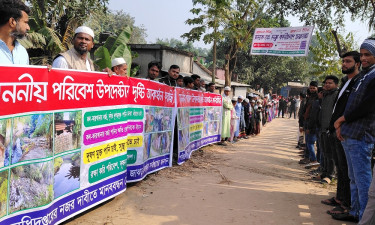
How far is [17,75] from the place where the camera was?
2652 mm

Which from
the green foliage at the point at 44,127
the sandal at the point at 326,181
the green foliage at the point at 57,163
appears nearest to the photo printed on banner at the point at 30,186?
the green foliage at the point at 57,163

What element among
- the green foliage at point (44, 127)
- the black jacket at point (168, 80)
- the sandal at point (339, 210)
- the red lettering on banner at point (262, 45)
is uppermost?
the red lettering on banner at point (262, 45)

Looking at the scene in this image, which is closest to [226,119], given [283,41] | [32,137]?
[283,41]

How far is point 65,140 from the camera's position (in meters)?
3.36

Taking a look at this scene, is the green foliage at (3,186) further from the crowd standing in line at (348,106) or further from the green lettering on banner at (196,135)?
the green lettering on banner at (196,135)

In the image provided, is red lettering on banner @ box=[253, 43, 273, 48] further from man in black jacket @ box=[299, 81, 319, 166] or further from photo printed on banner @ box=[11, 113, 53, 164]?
photo printed on banner @ box=[11, 113, 53, 164]

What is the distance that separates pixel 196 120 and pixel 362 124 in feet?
16.3

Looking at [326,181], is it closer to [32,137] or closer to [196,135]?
[196,135]

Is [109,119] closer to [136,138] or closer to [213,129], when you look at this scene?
[136,138]

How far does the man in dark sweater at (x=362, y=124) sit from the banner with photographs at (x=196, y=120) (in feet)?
11.9

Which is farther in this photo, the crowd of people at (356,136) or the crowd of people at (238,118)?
the crowd of people at (238,118)

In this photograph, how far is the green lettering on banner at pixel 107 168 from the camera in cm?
385

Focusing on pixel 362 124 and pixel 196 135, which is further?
pixel 196 135

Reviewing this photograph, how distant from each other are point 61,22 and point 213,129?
10755 mm
